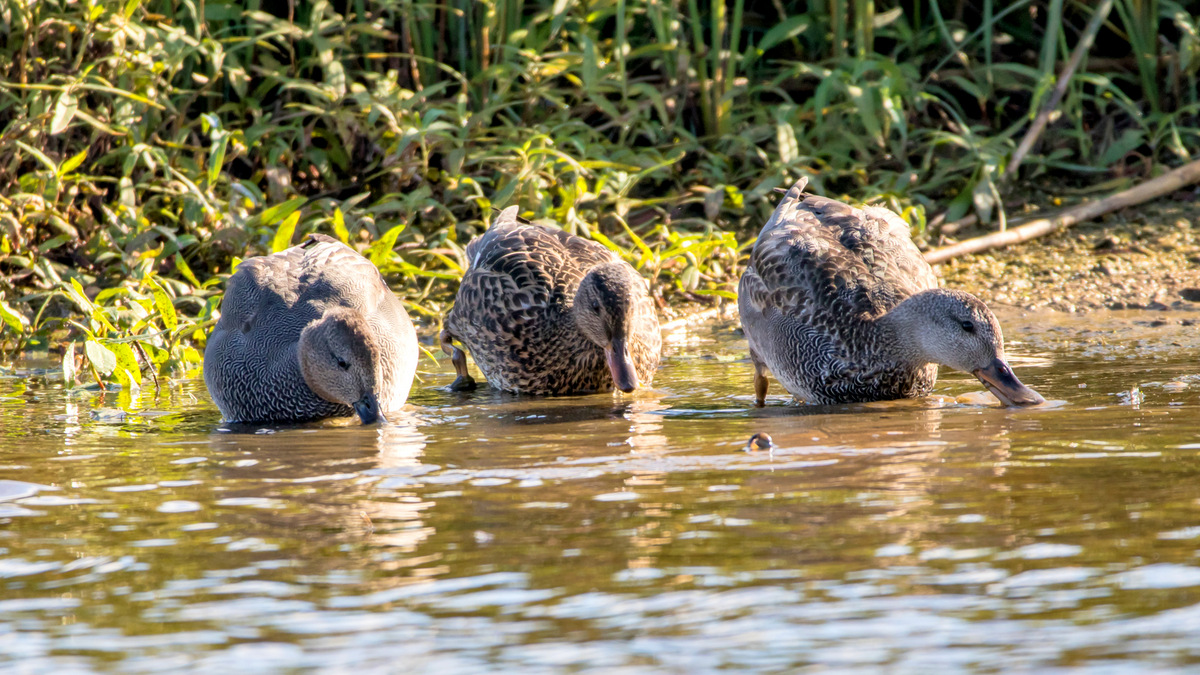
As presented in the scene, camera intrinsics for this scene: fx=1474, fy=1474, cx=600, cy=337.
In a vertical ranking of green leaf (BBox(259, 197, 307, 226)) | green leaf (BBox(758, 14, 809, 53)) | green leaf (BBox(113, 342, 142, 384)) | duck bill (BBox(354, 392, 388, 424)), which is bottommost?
duck bill (BBox(354, 392, 388, 424))

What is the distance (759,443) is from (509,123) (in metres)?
4.51

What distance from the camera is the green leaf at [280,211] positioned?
778 cm

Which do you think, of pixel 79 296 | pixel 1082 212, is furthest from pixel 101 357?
pixel 1082 212

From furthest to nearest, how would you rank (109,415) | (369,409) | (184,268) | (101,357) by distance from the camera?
(184,268), (109,415), (101,357), (369,409)

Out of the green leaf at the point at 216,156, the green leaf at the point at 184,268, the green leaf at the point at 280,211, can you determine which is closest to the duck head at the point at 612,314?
the green leaf at the point at 280,211

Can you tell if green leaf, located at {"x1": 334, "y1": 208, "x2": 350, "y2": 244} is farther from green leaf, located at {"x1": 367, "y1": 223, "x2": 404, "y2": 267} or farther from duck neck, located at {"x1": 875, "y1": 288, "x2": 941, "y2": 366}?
duck neck, located at {"x1": 875, "y1": 288, "x2": 941, "y2": 366}

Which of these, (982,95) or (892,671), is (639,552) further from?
(982,95)

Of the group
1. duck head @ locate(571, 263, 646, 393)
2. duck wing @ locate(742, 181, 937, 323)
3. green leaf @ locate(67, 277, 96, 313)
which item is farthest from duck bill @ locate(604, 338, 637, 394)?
green leaf @ locate(67, 277, 96, 313)

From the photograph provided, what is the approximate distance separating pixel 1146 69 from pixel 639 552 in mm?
7377

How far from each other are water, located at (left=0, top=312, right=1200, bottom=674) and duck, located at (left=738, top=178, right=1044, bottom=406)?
6.5 inches

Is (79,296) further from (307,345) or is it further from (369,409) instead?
(369,409)

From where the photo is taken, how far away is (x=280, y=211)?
25.6 ft

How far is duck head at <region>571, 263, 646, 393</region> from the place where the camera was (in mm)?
6145

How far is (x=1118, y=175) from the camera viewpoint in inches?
374
